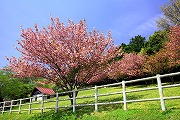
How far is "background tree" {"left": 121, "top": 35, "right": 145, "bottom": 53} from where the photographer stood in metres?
57.7

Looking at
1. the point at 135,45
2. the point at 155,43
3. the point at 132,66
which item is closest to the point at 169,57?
the point at 132,66

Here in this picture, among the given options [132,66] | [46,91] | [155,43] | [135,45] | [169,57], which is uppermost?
[135,45]

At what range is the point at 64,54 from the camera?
49.5 feet

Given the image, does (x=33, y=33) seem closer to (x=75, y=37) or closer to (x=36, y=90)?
(x=75, y=37)

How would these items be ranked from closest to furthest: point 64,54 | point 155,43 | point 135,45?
1. point 64,54
2. point 155,43
3. point 135,45

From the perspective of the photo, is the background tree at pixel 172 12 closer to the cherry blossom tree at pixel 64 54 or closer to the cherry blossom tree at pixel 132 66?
the cherry blossom tree at pixel 132 66

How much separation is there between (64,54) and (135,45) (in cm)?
4649

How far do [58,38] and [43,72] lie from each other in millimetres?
Answer: 3063

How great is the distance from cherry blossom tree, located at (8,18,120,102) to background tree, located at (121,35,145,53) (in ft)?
137

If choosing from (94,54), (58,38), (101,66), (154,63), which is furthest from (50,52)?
(154,63)

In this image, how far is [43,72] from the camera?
1639 cm

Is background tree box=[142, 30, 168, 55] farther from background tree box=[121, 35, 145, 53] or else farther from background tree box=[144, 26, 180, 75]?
background tree box=[144, 26, 180, 75]

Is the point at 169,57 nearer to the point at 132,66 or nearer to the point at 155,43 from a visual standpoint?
the point at 132,66

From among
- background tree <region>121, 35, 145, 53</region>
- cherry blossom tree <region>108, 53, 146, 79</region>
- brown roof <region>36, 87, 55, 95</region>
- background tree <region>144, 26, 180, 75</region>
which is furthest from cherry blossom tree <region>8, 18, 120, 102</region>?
brown roof <region>36, 87, 55, 95</region>
